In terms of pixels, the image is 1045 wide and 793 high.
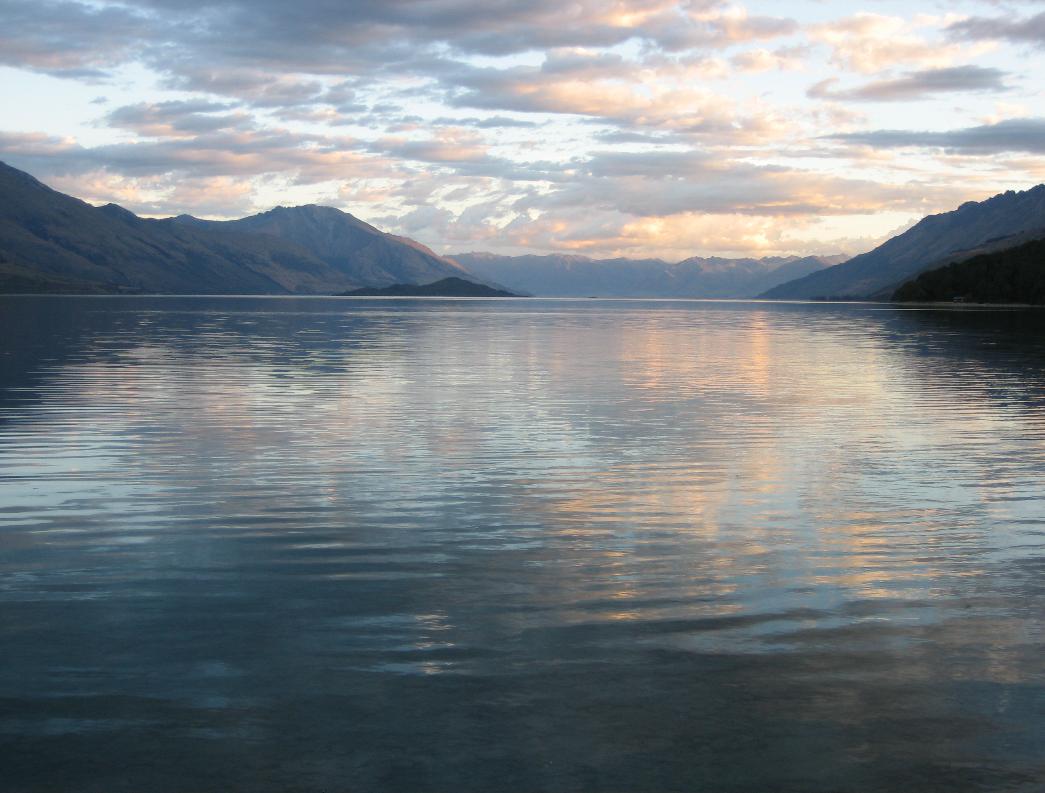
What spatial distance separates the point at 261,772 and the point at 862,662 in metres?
7.04

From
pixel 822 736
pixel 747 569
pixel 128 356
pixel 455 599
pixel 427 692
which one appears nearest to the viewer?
pixel 822 736

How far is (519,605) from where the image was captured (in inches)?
616

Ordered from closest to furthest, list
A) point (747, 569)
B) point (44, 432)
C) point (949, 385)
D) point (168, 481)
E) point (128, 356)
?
point (747, 569), point (168, 481), point (44, 432), point (949, 385), point (128, 356)

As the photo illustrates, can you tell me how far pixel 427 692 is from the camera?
12.1 meters

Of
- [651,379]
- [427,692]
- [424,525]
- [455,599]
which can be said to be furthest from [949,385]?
[427,692]

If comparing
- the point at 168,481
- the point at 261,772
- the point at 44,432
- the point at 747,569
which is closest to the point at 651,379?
the point at 44,432

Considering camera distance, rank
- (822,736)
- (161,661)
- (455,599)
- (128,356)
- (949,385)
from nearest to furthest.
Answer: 1. (822,736)
2. (161,661)
3. (455,599)
4. (949,385)
5. (128,356)

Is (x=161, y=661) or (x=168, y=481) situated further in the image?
(x=168, y=481)

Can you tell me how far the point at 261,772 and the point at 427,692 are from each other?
2.33m

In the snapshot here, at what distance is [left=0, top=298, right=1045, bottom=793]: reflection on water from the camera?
34.9 ft

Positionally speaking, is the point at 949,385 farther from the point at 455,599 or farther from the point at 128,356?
the point at 128,356

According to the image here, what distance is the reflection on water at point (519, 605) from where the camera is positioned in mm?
10641

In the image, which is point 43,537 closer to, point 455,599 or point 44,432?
point 455,599

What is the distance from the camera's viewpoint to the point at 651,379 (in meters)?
57.0
